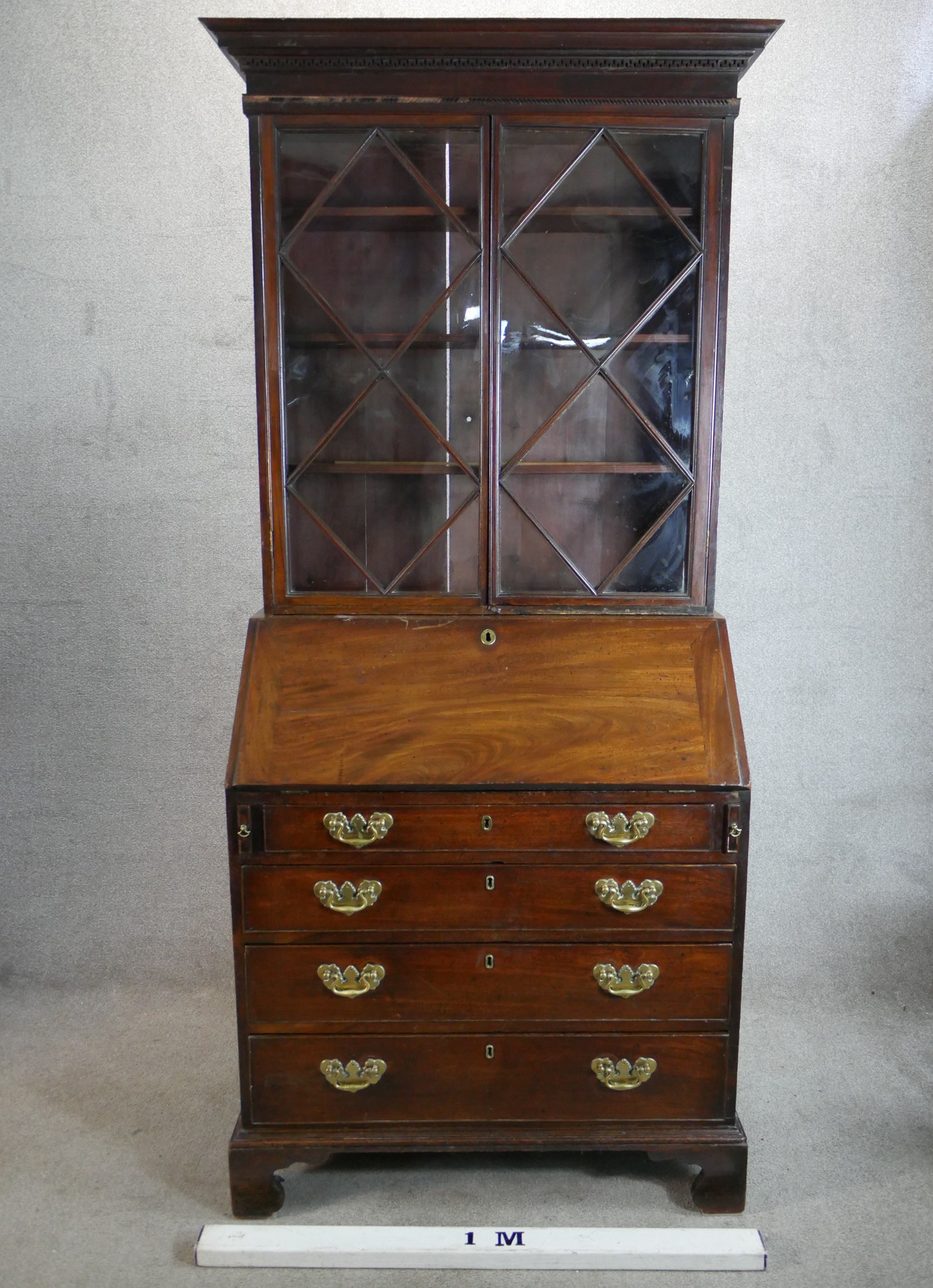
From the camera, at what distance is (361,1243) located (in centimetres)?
184

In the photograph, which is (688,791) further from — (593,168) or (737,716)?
(593,168)

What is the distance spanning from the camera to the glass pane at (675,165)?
73.8 inches

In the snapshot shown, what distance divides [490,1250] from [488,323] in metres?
1.68

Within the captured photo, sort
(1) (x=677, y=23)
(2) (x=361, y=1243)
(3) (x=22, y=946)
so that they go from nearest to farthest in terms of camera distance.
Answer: (1) (x=677, y=23) < (2) (x=361, y=1243) < (3) (x=22, y=946)

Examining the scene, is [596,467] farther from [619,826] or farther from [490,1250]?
[490,1250]

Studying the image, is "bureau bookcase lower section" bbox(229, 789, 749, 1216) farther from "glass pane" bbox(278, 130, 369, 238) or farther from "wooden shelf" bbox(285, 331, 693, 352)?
"glass pane" bbox(278, 130, 369, 238)

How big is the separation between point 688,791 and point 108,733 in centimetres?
159

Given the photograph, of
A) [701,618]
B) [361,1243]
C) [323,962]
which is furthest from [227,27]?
[361,1243]

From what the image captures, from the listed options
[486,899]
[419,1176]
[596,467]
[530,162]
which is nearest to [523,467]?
[596,467]

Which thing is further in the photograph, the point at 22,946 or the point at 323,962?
the point at 22,946

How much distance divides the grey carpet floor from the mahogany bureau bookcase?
0.44ft

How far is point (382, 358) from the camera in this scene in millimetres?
1935

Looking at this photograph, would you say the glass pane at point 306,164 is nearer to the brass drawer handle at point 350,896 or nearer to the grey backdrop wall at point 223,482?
the grey backdrop wall at point 223,482

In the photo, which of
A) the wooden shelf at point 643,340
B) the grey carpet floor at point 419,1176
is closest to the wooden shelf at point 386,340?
the wooden shelf at point 643,340
